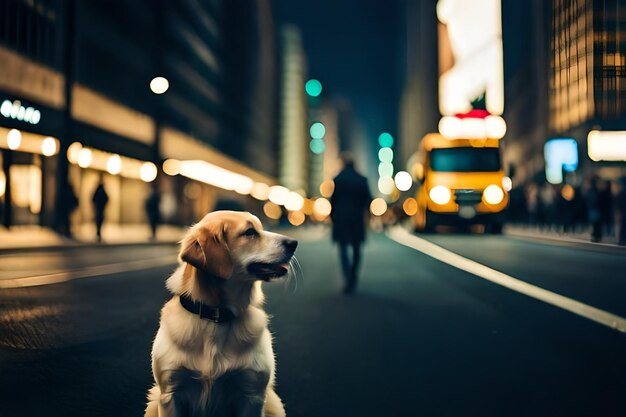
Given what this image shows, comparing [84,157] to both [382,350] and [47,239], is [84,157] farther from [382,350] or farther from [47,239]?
[382,350]

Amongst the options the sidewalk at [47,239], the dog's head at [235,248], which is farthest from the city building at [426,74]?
the dog's head at [235,248]

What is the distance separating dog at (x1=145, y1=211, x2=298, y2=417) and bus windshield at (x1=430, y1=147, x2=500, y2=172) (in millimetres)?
18823

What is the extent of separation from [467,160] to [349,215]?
1246 centimetres

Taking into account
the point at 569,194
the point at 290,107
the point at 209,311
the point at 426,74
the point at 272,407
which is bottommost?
the point at 272,407

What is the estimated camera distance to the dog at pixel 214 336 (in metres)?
2.95

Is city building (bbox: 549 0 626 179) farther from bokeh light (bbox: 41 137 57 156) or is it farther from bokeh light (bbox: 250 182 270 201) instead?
bokeh light (bbox: 250 182 270 201)

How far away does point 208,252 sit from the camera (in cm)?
309

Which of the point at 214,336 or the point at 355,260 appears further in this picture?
the point at 355,260

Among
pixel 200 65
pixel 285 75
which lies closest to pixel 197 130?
pixel 200 65

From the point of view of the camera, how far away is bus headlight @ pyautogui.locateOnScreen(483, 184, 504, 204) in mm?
20703

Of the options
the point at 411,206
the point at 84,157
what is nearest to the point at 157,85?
the point at 84,157

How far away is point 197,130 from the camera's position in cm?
5484

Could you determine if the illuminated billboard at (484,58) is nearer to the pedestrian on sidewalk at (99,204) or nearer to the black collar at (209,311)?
the black collar at (209,311)

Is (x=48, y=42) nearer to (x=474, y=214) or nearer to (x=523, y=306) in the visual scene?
(x=474, y=214)
